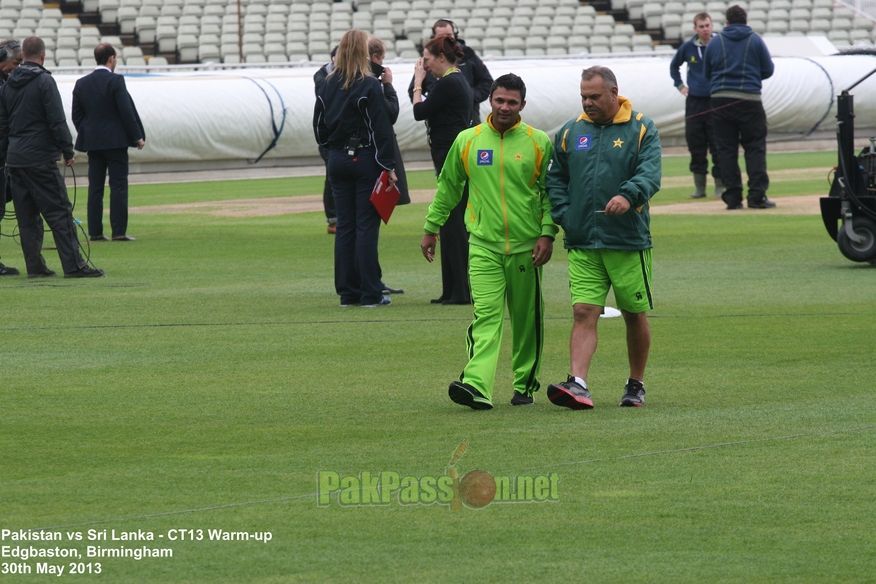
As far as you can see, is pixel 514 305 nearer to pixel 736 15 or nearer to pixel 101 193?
pixel 101 193

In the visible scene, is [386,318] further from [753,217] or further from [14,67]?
[753,217]

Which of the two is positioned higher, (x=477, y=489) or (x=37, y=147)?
(x=477, y=489)

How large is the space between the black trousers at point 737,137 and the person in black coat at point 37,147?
29.2 ft

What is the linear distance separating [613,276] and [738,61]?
13.4 metres

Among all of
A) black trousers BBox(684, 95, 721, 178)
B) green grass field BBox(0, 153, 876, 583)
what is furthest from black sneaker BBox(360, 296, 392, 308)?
black trousers BBox(684, 95, 721, 178)

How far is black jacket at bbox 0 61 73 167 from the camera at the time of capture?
1522cm

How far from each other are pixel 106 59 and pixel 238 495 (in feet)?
43.3

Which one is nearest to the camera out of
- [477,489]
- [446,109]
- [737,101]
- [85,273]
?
[477,489]

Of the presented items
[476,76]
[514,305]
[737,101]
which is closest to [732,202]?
[737,101]

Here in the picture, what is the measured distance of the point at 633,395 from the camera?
8.83m

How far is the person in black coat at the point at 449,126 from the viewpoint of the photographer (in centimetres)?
1293

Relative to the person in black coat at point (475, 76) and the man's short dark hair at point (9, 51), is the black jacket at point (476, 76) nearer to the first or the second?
the person in black coat at point (475, 76)

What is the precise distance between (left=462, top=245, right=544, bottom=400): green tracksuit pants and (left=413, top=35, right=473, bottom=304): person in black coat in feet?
12.7

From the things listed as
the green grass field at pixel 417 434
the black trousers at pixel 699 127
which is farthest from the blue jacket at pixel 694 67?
the green grass field at pixel 417 434
